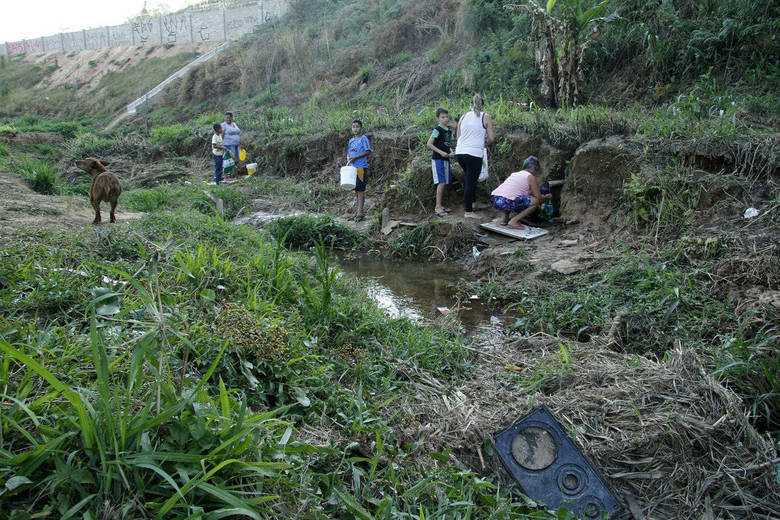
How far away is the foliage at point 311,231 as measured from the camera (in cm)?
748

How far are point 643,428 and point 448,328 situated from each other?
188 centimetres

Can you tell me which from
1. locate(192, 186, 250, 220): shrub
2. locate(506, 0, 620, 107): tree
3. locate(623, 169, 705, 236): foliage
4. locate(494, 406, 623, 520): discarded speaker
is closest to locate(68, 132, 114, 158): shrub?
locate(192, 186, 250, 220): shrub

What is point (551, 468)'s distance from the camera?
91.4 inches

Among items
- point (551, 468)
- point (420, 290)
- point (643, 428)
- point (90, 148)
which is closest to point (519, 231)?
point (420, 290)

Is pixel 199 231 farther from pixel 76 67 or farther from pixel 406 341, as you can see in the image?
pixel 76 67

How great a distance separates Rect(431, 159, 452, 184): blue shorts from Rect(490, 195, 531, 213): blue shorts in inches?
39.1

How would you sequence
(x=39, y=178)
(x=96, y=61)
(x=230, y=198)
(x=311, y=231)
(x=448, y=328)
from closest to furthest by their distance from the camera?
1. (x=448, y=328)
2. (x=39, y=178)
3. (x=311, y=231)
4. (x=230, y=198)
5. (x=96, y=61)

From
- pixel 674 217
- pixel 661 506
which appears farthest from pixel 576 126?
pixel 661 506

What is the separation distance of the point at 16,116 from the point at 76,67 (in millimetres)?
6639

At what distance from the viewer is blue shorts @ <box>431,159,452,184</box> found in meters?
7.39

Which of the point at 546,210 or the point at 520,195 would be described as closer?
the point at 520,195

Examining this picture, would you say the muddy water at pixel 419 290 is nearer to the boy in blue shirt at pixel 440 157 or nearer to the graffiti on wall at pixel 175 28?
the boy in blue shirt at pixel 440 157

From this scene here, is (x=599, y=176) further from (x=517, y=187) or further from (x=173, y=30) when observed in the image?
(x=173, y=30)

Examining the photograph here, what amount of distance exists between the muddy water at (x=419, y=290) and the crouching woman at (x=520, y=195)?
1.18 metres
